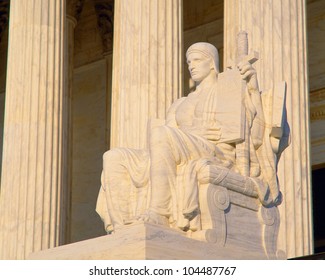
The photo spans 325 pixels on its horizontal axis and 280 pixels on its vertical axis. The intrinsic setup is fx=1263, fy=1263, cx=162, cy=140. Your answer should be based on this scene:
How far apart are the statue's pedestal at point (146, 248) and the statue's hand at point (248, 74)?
269cm

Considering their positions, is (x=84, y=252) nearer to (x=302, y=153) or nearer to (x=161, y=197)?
(x=161, y=197)

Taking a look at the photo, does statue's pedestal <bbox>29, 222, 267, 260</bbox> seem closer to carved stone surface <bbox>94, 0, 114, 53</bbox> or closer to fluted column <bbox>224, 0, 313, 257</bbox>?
fluted column <bbox>224, 0, 313, 257</bbox>

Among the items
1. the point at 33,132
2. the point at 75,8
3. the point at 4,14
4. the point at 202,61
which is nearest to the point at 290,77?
the point at 202,61

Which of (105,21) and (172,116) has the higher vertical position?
(105,21)

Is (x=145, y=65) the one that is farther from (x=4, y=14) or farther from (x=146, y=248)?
(x=4, y=14)

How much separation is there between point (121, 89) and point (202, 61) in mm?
6884

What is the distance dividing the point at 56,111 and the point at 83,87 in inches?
421

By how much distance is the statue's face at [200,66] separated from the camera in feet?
61.3

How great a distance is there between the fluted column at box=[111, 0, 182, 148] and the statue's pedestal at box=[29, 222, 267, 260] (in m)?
8.15

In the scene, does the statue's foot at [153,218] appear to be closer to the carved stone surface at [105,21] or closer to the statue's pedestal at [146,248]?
the statue's pedestal at [146,248]

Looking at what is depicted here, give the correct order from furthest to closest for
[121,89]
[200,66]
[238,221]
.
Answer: [121,89] < [200,66] < [238,221]

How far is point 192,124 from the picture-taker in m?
18.3

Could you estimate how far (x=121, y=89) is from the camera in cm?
2547
